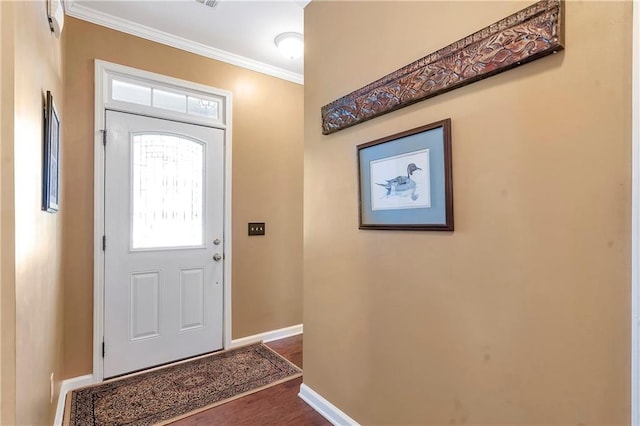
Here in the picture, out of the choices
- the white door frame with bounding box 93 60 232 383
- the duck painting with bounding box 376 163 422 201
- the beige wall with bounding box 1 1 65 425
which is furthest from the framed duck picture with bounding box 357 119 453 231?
the white door frame with bounding box 93 60 232 383

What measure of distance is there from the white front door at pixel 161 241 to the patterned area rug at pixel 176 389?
0.61 ft

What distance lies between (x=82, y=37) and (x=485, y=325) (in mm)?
3213

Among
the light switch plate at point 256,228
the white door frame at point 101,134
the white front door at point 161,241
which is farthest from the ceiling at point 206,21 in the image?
the light switch plate at point 256,228

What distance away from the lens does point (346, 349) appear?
1911 mm

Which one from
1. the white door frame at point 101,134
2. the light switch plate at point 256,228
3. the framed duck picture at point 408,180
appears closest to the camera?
the framed duck picture at point 408,180

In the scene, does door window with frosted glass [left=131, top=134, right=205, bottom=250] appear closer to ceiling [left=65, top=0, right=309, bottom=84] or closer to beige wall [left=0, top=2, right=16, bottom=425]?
ceiling [left=65, top=0, right=309, bottom=84]

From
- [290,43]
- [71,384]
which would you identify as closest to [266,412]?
[71,384]

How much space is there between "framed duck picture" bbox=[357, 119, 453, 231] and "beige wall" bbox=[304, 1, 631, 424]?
5 cm

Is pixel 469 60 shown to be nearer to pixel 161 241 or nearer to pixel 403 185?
pixel 403 185

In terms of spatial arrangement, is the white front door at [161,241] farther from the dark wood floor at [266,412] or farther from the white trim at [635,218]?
the white trim at [635,218]

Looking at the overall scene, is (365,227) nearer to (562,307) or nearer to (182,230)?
(562,307)

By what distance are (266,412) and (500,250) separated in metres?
1.76

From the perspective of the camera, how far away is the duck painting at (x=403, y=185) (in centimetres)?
151

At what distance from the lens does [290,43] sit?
280 centimetres
